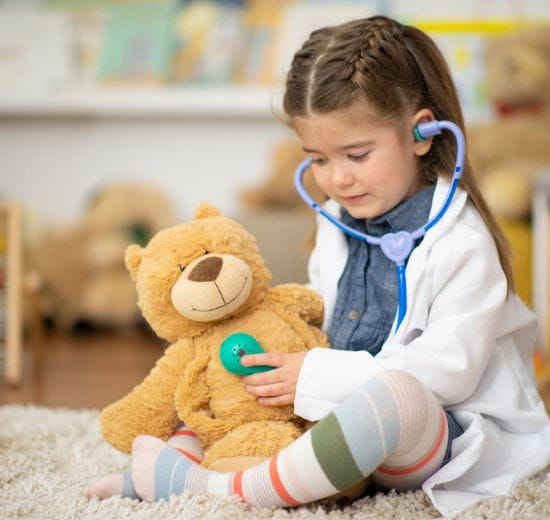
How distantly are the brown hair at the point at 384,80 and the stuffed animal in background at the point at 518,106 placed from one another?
3.41 ft

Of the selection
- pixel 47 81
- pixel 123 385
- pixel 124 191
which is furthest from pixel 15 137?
pixel 123 385

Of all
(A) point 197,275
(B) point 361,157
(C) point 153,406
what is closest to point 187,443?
(C) point 153,406

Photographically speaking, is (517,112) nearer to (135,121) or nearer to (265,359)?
(135,121)

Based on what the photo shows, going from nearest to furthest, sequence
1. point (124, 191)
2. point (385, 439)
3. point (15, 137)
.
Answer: point (385, 439) → point (124, 191) → point (15, 137)

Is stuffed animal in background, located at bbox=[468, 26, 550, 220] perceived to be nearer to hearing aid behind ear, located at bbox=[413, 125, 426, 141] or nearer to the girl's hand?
hearing aid behind ear, located at bbox=[413, 125, 426, 141]

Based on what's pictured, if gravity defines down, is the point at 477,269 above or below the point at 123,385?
above

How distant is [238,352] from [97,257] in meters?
1.83

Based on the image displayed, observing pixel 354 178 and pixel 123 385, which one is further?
pixel 123 385

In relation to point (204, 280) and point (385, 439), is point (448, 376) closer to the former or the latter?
point (385, 439)

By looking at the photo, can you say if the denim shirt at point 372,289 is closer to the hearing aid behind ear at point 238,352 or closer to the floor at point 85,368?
the hearing aid behind ear at point 238,352

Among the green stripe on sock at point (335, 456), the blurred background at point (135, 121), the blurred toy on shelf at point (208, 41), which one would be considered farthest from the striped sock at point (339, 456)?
the blurred toy on shelf at point (208, 41)

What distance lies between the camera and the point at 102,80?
3000mm

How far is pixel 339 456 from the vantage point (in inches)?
35.7

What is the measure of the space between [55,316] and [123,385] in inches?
35.3
